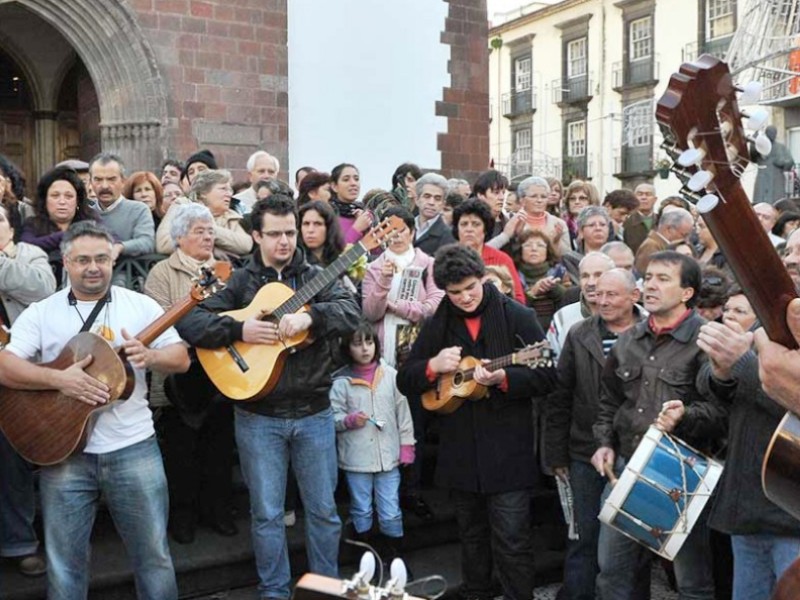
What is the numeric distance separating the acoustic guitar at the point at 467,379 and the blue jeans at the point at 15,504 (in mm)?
2107

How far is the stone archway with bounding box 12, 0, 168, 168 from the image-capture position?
10133 millimetres

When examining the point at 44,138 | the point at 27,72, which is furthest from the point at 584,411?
the point at 27,72

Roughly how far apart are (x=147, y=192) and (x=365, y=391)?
7.15ft

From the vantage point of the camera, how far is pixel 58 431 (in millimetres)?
4082

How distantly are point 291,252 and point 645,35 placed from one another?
32.5 metres

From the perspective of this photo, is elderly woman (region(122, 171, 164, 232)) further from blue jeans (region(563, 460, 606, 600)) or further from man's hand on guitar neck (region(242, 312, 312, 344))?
blue jeans (region(563, 460, 606, 600))

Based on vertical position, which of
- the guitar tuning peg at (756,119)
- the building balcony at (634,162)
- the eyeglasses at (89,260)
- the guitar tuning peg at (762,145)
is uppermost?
the building balcony at (634,162)

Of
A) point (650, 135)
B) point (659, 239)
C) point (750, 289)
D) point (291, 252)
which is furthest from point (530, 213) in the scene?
point (650, 135)

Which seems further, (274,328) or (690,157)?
(274,328)

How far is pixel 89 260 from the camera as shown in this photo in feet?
13.8

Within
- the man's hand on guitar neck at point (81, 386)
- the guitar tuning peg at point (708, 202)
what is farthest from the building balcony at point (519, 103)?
the guitar tuning peg at point (708, 202)

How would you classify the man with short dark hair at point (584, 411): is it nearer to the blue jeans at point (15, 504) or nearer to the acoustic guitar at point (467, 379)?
the acoustic guitar at point (467, 379)

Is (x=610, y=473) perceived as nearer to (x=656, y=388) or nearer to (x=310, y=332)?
(x=656, y=388)

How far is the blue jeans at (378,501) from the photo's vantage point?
534 centimetres
